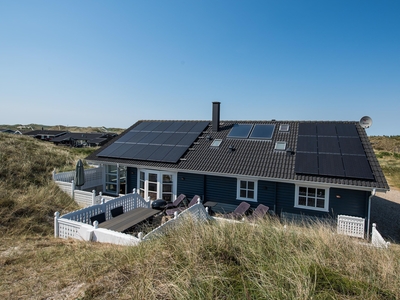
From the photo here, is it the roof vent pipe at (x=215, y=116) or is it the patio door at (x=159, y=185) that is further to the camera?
the roof vent pipe at (x=215, y=116)

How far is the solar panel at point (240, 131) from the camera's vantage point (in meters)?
13.3

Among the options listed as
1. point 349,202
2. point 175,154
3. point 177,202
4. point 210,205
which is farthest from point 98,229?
point 349,202

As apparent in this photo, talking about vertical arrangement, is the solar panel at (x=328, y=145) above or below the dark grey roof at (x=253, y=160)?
above

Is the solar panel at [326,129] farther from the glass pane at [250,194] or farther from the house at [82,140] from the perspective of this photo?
the house at [82,140]

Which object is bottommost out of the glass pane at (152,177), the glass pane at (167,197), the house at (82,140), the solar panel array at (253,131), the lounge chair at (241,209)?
the glass pane at (167,197)

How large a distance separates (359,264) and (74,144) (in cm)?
5549

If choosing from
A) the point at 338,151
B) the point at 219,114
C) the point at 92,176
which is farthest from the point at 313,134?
the point at 92,176

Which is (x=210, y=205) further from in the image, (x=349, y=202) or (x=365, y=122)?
(x=365, y=122)

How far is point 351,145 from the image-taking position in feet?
34.3

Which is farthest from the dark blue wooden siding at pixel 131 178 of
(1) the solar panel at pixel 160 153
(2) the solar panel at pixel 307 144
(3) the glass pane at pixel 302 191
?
(2) the solar panel at pixel 307 144

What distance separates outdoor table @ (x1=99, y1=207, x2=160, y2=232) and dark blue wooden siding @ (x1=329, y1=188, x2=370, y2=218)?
23.9 feet

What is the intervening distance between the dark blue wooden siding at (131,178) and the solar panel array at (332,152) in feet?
28.9

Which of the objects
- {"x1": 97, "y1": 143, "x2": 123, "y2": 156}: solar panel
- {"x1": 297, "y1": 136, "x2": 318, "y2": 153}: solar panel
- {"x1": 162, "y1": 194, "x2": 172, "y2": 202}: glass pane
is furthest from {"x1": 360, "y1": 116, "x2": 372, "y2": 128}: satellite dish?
{"x1": 97, "y1": 143, "x2": 123, "y2": 156}: solar panel

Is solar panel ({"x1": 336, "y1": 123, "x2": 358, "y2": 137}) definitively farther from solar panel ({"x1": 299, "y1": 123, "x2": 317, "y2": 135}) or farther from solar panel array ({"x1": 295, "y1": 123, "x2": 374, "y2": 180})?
solar panel ({"x1": 299, "y1": 123, "x2": 317, "y2": 135})
